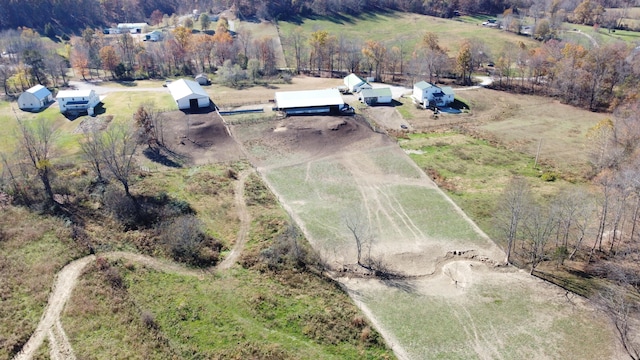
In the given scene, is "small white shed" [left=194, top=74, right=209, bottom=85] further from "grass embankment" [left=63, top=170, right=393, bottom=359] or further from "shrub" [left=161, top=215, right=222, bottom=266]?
"grass embankment" [left=63, top=170, right=393, bottom=359]

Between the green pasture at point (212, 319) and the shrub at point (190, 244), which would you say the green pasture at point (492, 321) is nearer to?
the green pasture at point (212, 319)

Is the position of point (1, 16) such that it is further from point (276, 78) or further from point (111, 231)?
point (111, 231)

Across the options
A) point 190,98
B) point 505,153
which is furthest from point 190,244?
point 505,153

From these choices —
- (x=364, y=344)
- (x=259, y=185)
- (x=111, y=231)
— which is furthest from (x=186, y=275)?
(x=259, y=185)

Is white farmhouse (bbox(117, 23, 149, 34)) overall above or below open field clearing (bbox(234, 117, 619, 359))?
above

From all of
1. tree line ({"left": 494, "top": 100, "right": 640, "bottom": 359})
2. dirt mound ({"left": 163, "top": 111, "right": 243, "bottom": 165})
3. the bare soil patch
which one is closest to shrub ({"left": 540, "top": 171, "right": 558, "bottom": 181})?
tree line ({"left": 494, "top": 100, "right": 640, "bottom": 359})
